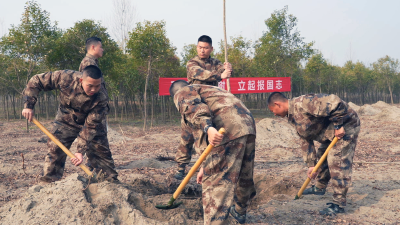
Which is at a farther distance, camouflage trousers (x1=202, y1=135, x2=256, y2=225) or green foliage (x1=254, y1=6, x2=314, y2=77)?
green foliage (x1=254, y1=6, x2=314, y2=77)

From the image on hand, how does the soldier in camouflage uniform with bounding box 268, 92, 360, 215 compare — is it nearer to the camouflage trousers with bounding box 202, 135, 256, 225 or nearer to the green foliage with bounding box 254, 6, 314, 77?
the camouflage trousers with bounding box 202, 135, 256, 225

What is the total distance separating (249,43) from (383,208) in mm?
20772

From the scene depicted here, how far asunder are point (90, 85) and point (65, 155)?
979mm

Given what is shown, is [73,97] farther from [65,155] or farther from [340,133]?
[340,133]

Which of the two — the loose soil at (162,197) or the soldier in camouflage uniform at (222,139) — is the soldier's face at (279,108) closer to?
the soldier in camouflage uniform at (222,139)

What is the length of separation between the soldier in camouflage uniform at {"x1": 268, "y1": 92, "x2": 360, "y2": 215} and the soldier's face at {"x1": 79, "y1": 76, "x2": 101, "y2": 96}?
6.32ft

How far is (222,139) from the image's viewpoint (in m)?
2.29

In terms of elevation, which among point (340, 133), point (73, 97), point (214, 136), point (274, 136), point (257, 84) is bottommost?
point (274, 136)

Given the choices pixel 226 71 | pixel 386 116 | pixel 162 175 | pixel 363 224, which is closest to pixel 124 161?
pixel 162 175

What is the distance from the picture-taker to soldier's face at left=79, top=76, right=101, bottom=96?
3135mm

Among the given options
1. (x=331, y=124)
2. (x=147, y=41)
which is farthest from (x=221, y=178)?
(x=147, y=41)

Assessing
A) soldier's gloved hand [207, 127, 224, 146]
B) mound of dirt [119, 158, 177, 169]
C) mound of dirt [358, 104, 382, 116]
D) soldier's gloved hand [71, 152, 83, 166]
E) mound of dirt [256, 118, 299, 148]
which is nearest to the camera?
soldier's gloved hand [207, 127, 224, 146]

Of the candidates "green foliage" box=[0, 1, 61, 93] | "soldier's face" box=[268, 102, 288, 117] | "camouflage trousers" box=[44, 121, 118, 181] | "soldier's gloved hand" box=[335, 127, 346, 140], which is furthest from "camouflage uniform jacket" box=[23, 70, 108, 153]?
"green foliage" box=[0, 1, 61, 93]

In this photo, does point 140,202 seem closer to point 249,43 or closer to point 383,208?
point 383,208
